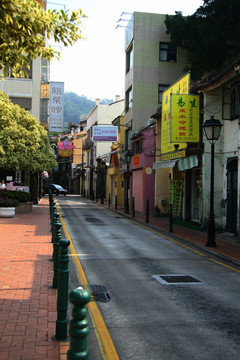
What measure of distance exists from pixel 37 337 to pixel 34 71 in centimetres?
3304

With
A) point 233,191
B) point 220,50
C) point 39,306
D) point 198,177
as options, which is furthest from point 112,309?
point 220,50

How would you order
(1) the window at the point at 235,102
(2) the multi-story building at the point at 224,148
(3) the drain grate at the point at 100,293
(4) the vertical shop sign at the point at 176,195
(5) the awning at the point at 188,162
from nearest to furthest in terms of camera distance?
(3) the drain grate at the point at 100,293, (1) the window at the point at 235,102, (2) the multi-story building at the point at 224,148, (5) the awning at the point at 188,162, (4) the vertical shop sign at the point at 176,195

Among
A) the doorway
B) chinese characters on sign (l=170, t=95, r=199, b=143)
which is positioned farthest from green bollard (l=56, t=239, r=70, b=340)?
chinese characters on sign (l=170, t=95, r=199, b=143)

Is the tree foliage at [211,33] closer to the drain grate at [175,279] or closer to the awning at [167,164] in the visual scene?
the awning at [167,164]

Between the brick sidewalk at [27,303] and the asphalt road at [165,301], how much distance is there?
2.93 feet

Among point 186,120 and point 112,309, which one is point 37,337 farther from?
point 186,120

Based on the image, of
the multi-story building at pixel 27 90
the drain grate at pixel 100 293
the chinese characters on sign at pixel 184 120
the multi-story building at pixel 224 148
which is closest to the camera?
the drain grate at pixel 100 293

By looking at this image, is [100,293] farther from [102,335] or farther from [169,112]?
[169,112]

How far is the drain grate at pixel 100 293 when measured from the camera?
714cm

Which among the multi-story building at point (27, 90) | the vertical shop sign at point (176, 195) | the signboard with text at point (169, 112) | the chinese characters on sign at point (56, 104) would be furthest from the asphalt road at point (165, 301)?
the multi-story building at point (27, 90)

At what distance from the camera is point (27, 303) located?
636 cm

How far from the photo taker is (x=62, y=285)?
532 centimetres

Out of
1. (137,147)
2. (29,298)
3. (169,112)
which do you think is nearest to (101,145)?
(137,147)

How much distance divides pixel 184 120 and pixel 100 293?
1226cm
